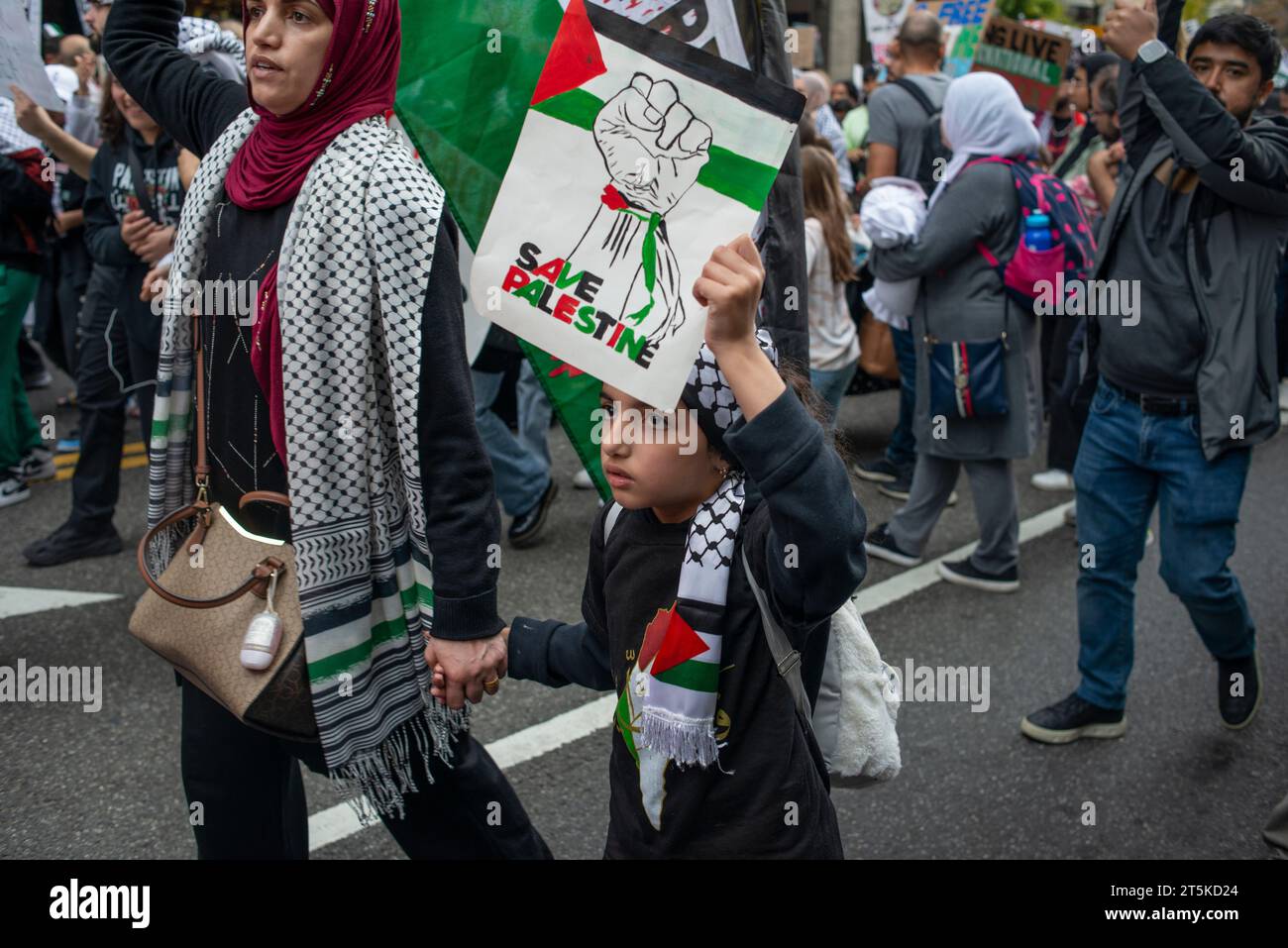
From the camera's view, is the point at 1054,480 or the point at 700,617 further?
the point at 1054,480

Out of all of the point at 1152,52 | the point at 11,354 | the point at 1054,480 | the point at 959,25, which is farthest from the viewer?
the point at 959,25

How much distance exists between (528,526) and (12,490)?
2648 millimetres

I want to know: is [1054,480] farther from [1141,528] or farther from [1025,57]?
[1141,528]

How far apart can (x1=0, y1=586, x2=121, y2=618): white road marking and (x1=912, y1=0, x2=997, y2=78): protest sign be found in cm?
664

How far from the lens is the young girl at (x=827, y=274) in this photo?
5555mm

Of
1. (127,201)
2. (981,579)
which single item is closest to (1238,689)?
(981,579)

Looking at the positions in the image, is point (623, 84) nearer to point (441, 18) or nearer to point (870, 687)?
point (441, 18)

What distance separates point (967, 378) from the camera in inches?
200

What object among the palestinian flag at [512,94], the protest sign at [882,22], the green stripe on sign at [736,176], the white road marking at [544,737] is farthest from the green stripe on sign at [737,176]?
the protest sign at [882,22]

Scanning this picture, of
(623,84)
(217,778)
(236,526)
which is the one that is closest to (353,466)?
(236,526)

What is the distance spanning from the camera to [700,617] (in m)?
1.88

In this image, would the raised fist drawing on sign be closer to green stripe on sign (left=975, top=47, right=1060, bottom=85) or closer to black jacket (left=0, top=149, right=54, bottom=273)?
black jacket (left=0, top=149, right=54, bottom=273)

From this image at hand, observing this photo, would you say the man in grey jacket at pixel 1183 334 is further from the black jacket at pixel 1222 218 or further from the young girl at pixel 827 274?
the young girl at pixel 827 274

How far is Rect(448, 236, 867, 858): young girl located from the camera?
1825 millimetres
